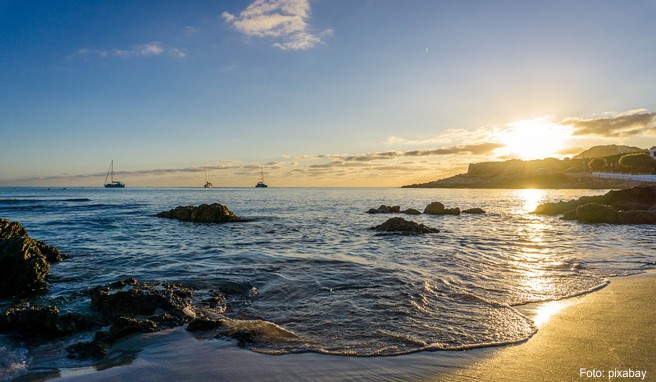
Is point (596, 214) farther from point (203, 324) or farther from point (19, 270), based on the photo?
point (19, 270)

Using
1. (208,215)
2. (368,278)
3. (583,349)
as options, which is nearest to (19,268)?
(368,278)

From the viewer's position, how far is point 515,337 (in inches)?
213

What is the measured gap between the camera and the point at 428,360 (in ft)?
15.8

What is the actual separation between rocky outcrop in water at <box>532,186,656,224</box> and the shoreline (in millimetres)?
23546

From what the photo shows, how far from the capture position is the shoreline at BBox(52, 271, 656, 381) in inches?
172

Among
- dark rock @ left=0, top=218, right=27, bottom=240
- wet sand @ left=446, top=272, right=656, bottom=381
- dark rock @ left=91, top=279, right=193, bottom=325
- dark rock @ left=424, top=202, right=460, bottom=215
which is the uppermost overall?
dark rock @ left=0, top=218, right=27, bottom=240

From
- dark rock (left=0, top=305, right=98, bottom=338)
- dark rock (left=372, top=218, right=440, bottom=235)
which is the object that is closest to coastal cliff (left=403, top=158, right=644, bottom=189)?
dark rock (left=372, top=218, right=440, bottom=235)

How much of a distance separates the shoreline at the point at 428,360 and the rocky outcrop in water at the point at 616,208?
2355 cm

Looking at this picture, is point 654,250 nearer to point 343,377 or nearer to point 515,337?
point 515,337

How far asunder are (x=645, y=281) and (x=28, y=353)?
40.3 ft

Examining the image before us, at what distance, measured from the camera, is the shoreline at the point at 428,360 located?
4371 mm

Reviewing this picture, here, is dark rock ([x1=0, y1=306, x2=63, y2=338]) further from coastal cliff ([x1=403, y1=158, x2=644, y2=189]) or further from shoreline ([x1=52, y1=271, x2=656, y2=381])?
coastal cliff ([x1=403, y1=158, x2=644, y2=189])

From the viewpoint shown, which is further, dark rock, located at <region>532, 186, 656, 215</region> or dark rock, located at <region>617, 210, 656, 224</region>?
dark rock, located at <region>532, 186, 656, 215</region>

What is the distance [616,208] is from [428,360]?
3401cm
